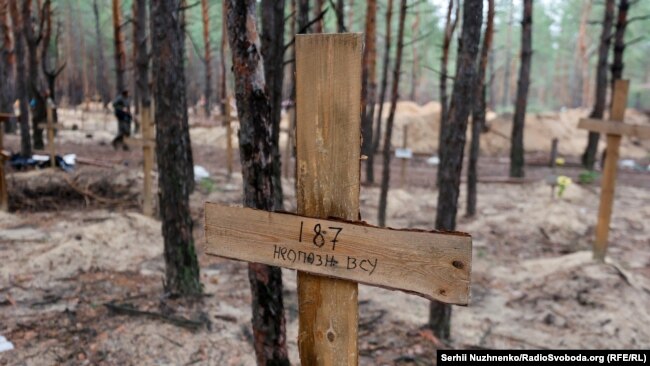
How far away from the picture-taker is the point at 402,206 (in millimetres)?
11016

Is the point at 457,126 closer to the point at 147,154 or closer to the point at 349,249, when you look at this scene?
the point at 349,249

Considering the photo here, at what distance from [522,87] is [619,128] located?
25.0 feet

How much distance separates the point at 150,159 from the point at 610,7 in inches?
540

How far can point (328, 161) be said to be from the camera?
1799 mm

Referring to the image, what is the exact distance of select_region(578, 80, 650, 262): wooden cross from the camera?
6.11m

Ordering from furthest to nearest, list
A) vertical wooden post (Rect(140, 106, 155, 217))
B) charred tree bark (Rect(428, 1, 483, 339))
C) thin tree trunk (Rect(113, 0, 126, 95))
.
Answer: thin tree trunk (Rect(113, 0, 126, 95)) < vertical wooden post (Rect(140, 106, 155, 217)) < charred tree bark (Rect(428, 1, 483, 339))

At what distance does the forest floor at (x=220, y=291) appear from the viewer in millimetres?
4289

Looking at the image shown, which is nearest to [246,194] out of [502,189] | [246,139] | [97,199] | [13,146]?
[246,139]

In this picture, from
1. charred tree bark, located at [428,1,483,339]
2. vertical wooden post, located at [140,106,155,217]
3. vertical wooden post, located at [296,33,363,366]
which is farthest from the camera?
vertical wooden post, located at [140,106,155,217]

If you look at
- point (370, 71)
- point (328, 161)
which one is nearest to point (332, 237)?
point (328, 161)

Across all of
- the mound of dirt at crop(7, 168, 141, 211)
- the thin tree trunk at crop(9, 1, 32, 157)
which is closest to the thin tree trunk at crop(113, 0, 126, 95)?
the thin tree trunk at crop(9, 1, 32, 157)

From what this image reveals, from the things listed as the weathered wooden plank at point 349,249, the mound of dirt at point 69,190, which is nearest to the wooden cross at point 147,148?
the mound of dirt at point 69,190

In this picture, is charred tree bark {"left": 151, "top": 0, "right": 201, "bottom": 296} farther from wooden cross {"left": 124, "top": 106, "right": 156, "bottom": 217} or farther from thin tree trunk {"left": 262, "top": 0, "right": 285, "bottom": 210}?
wooden cross {"left": 124, "top": 106, "right": 156, "bottom": 217}

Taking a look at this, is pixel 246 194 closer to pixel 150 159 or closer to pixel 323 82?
pixel 323 82
